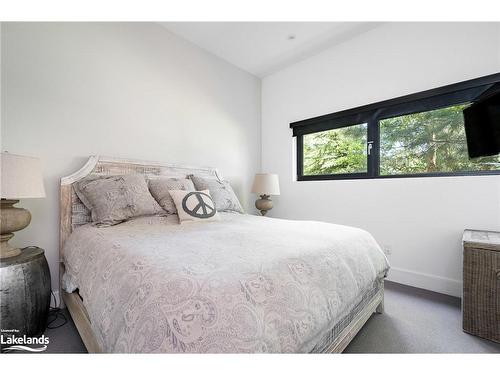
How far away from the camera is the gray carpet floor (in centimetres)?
131

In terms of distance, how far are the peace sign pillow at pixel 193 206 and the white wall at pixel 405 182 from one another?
5.17 feet

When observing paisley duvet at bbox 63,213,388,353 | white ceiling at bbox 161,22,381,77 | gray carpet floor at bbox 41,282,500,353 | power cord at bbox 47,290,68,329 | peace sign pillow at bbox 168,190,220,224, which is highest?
white ceiling at bbox 161,22,381,77

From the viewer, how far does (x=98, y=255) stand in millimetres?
1116

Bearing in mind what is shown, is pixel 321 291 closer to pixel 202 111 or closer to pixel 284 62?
pixel 202 111

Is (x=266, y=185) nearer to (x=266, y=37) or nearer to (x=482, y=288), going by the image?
(x=266, y=37)

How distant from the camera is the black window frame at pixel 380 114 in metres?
1.92

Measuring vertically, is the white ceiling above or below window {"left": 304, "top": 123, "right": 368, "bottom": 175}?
above

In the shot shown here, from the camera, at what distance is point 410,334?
145 centimetres

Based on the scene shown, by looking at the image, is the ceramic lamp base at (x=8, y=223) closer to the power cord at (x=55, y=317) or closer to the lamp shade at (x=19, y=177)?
the lamp shade at (x=19, y=177)

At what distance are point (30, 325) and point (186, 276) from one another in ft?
4.19

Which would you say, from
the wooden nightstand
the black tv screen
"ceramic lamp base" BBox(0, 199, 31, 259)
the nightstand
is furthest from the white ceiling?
the nightstand

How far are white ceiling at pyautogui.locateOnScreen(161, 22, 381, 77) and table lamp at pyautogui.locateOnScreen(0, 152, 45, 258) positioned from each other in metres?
1.98

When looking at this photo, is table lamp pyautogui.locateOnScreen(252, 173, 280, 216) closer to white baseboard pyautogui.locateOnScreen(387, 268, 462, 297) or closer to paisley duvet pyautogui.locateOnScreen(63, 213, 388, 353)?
white baseboard pyautogui.locateOnScreen(387, 268, 462, 297)
